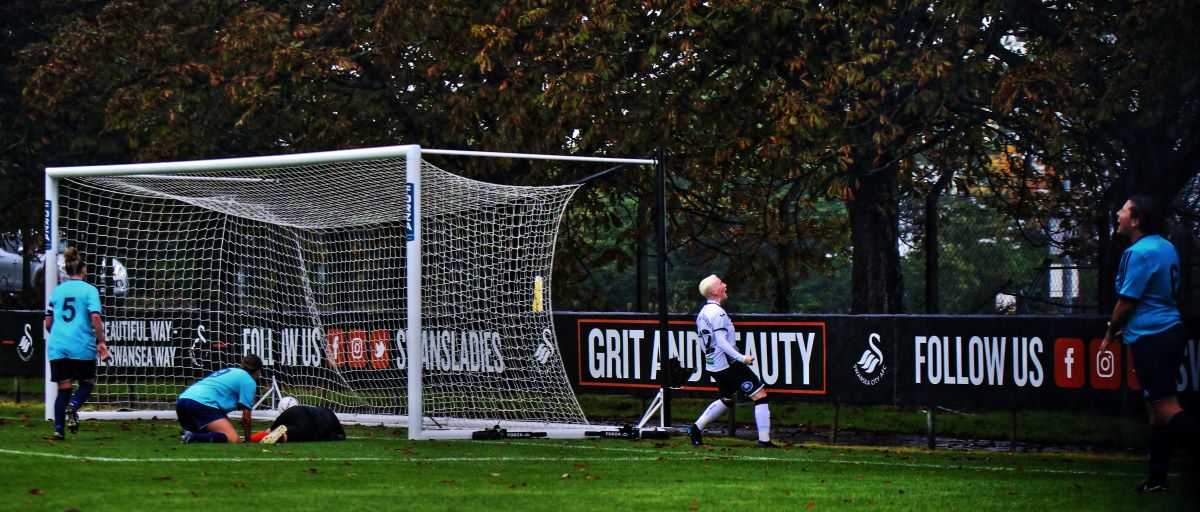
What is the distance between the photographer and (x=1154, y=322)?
32.8ft

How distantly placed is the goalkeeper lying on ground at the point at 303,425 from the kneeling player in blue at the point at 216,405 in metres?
0.31

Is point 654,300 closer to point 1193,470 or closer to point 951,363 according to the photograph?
point 951,363

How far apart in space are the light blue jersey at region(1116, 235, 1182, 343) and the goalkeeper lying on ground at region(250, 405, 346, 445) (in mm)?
7237

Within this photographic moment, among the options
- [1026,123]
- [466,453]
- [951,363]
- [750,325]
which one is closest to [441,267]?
[750,325]

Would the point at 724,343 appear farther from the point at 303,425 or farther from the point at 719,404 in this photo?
the point at 303,425

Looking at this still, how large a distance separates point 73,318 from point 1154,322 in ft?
31.2

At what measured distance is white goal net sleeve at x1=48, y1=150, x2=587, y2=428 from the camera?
16.1m

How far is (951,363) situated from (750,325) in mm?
2302

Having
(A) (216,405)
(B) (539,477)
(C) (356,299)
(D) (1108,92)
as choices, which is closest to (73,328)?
(A) (216,405)

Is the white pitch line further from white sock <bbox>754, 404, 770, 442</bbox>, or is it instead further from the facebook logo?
the facebook logo

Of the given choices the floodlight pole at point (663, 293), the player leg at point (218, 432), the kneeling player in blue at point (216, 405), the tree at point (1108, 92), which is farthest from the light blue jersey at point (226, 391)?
the tree at point (1108, 92)

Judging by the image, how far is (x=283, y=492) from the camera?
9438mm

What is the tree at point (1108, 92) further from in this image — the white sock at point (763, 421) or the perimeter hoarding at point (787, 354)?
the white sock at point (763, 421)

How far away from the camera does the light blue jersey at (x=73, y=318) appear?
45.5 feet
